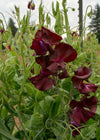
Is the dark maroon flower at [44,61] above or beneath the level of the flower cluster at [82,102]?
above

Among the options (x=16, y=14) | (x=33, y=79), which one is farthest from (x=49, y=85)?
(x=16, y=14)

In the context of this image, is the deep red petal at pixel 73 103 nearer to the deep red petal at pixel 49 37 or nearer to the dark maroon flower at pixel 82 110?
the dark maroon flower at pixel 82 110

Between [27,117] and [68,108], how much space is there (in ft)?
0.54

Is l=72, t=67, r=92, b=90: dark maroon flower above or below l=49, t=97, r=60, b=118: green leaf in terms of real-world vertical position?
above

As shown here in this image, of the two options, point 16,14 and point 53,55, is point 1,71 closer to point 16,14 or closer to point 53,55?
point 53,55

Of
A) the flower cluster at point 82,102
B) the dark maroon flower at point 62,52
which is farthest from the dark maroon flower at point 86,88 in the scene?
the dark maroon flower at point 62,52

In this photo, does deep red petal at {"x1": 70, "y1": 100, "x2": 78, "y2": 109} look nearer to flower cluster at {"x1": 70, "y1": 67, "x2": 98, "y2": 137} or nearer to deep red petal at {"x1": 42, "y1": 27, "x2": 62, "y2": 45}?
flower cluster at {"x1": 70, "y1": 67, "x2": 98, "y2": 137}

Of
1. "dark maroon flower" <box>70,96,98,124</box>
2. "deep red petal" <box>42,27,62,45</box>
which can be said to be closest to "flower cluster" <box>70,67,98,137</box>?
"dark maroon flower" <box>70,96,98,124</box>

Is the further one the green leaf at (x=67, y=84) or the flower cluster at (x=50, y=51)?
the green leaf at (x=67, y=84)

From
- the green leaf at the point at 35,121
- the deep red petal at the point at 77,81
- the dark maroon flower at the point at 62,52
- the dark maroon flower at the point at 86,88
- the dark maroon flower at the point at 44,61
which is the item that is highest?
the dark maroon flower at the point at 62,52

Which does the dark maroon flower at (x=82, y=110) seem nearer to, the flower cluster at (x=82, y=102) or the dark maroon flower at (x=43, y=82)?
the flower cluster at (x=82, y=102)

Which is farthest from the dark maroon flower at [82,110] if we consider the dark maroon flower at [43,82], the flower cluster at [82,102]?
the dark maroon flower at [43,82]

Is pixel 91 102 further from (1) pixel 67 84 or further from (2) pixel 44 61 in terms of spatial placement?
(2) pixel 44 61

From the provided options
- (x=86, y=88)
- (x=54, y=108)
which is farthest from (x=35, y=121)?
(x=86, y=88)
